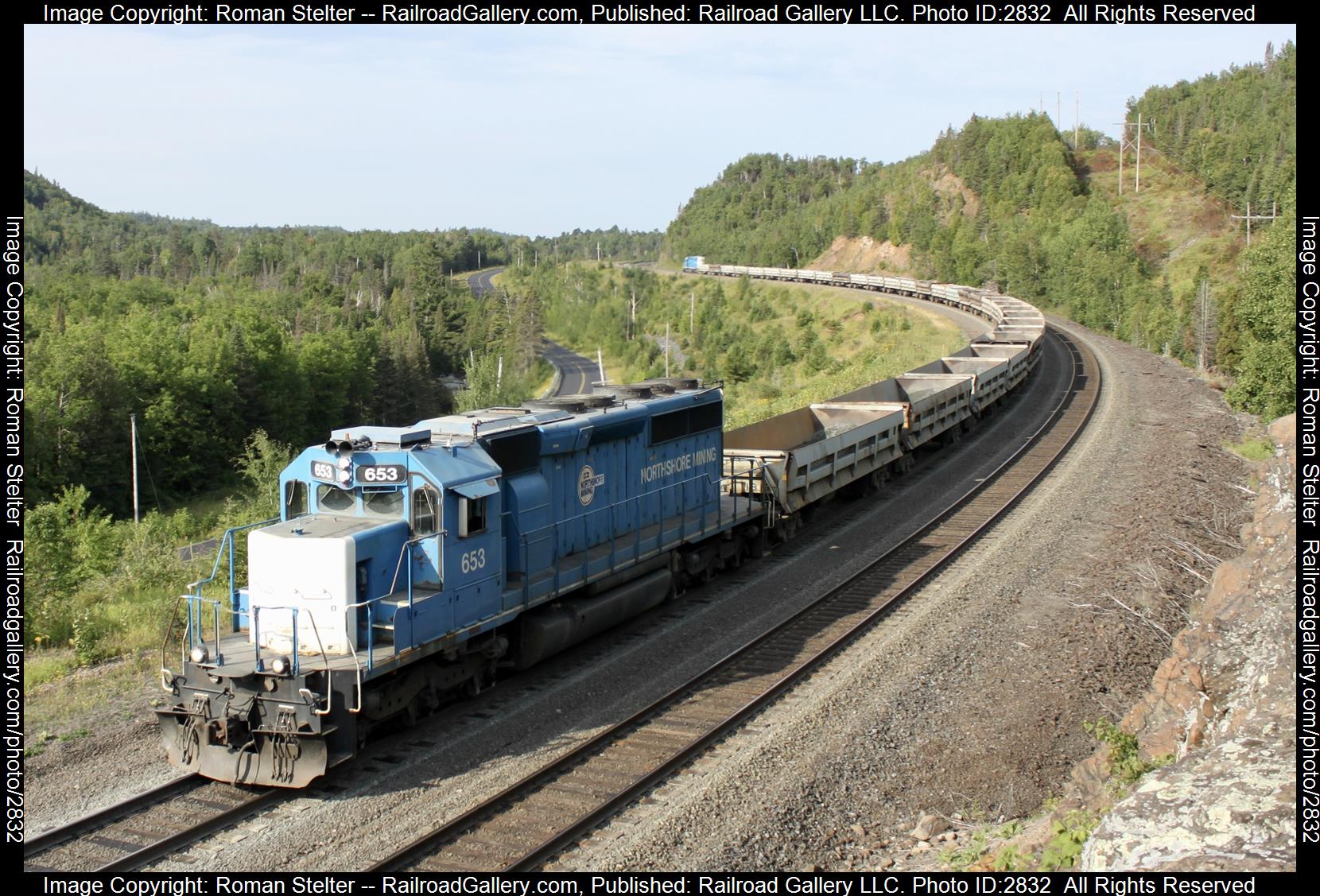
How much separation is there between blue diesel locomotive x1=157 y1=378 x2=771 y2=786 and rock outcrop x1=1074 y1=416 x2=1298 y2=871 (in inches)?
261

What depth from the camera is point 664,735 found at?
39.3 ft

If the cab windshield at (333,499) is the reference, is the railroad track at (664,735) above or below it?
below

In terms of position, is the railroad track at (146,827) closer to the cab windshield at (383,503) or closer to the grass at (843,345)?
the cab windshield at (383,503)

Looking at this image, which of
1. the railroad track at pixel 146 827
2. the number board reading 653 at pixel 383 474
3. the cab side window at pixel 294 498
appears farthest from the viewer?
the cab side window at pixel 294 498

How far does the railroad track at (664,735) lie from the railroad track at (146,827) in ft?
6.40

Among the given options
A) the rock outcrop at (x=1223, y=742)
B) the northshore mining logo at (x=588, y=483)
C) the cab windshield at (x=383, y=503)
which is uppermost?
the cab windshield at (x=383, y=503)

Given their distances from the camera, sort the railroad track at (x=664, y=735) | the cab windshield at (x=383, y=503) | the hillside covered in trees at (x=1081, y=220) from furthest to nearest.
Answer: the hillside covered in trees at (x=1081, y=220) → the cab windshield at (x=383, y=503) → the railroad track at (x=664, y=735)

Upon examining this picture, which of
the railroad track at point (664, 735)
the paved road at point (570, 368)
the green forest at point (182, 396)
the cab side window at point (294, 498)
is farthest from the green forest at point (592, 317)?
the railroad track at point (664, 735)

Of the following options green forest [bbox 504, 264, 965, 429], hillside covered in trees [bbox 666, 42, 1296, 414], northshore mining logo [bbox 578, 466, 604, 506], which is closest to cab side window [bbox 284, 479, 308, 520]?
northshore mining logo [bbox 578, 466, 604, 506]

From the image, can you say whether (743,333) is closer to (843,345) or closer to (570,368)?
(843,345)

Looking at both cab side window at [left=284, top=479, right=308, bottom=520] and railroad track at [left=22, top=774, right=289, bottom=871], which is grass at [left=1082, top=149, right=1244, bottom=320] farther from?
railroad track at [left=22, top=774, right=289, bottom=871]

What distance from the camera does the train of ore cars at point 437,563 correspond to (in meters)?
10.7

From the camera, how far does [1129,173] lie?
116688mm

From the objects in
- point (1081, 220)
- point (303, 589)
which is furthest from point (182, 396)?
point (1081, 220)
